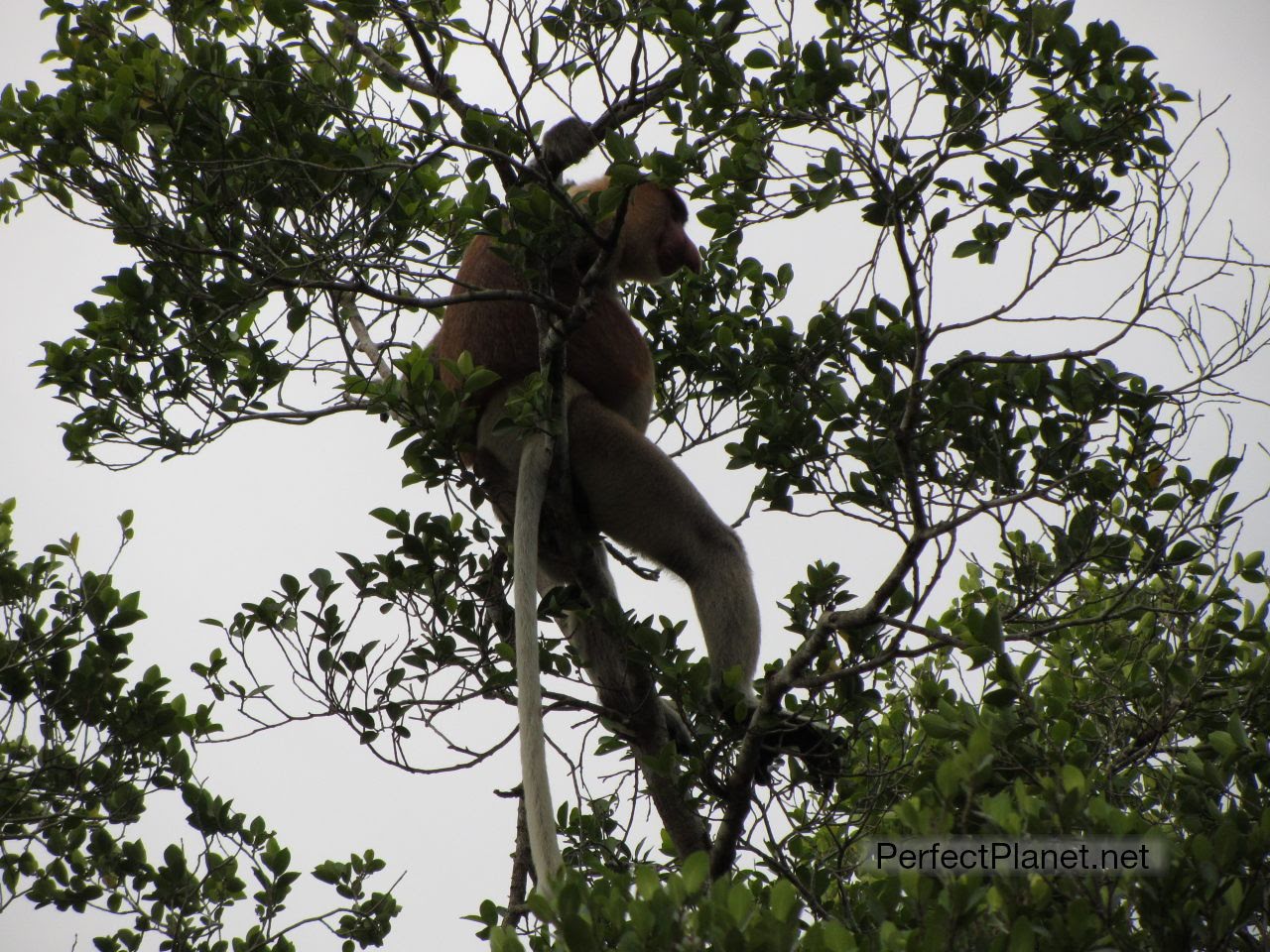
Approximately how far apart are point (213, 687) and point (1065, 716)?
7.43 ft

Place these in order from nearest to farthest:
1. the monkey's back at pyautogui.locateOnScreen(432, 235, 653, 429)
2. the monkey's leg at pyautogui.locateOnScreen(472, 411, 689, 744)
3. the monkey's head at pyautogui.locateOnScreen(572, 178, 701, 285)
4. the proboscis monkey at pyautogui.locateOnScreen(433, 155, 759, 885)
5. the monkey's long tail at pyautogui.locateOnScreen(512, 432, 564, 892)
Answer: the monkey's long tail at pyautogui.locateOnScreen(512, 432, 564, 892)
the monkey's leg at pyautogui.locateOnScreen(472, 411, 689, 744)
the proboscis monkey at pyautogui.locateOnScreen(433, 155, 759, 885)
the monkey's back at pyautogui.locateOnScreen(432, 235, 653, 429)
the monkey's head at pyautogui.locateOnScreen(572, 178, 701, 285)

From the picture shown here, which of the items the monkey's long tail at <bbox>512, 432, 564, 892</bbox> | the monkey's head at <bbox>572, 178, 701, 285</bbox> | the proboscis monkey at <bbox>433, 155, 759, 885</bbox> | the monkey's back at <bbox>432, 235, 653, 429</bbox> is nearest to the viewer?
the monkey's long tail at <bbox>512, 432, 564, 892</bbox>

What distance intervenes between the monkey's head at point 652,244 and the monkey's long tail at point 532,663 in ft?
3.68

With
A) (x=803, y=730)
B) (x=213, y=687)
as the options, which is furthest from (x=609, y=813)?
(x=213, y=687)

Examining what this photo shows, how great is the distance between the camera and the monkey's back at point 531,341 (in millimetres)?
3391

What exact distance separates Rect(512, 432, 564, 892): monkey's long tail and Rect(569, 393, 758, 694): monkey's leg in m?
0.22

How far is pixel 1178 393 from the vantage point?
2434 mm

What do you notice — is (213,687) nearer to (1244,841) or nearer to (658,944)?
(658,944)

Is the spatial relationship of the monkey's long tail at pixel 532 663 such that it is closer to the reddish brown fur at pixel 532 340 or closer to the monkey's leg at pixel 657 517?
the monkey's leg at pixel 657 517

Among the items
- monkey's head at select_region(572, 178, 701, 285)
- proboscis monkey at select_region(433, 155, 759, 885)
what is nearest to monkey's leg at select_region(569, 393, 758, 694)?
proboscis monkey at select_region(433, 155, 759, 885)

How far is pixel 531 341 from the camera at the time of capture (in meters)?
3.40

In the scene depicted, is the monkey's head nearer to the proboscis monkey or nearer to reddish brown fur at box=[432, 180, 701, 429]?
reddish brown fur at box=[432, 180, 701, 429]

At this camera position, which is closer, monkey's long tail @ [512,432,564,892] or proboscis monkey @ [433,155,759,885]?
monkey's long tail @ [512,432,564,892]

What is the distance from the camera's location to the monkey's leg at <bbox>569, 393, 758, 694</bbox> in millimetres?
3283
